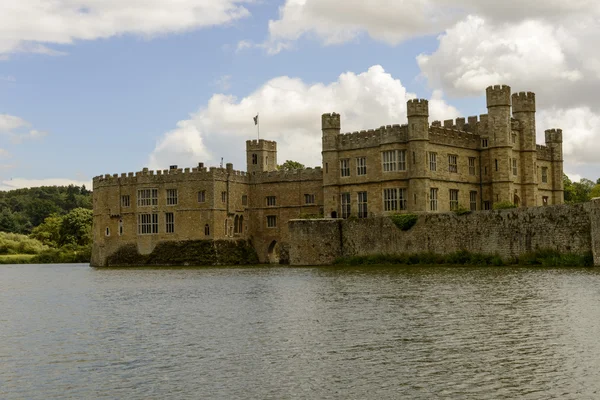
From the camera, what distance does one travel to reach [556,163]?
219 feet

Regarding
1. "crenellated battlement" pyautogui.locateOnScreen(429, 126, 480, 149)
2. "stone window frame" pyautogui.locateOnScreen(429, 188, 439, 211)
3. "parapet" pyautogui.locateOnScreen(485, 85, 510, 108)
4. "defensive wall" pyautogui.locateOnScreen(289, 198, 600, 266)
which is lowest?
"defensive wall" pyautogui.locateOnScreen(289, 198, 600, 266)

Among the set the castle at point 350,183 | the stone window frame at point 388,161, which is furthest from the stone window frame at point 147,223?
the stone window frame at point 388,161

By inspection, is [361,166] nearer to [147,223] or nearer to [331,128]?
[331,128]

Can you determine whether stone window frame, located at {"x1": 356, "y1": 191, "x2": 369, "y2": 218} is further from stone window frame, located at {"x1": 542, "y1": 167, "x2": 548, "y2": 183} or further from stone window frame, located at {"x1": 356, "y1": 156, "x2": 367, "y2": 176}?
stone window frame, located at {"x1": 542, "y1": 167, "x2": 548, "y2": 183}

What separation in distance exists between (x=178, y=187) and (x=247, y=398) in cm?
5370

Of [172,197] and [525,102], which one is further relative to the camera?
[172,197]

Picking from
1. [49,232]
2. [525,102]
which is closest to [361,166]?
[525,102]

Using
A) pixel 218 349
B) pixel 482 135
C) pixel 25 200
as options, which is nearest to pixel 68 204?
pixel 25 200

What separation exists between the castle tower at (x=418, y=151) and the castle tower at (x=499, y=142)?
5.90 meters

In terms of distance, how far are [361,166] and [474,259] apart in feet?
49.6

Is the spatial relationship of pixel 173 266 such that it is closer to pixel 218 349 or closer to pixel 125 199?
pixel 125 199

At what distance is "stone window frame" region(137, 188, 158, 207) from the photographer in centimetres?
6781

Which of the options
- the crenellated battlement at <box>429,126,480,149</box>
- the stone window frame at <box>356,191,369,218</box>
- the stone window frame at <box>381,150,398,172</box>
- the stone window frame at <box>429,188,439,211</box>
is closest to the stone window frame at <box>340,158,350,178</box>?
the stone window frame at <box>356,191,369,218</box>

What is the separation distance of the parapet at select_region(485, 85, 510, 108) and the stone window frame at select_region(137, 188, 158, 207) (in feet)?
96.7
